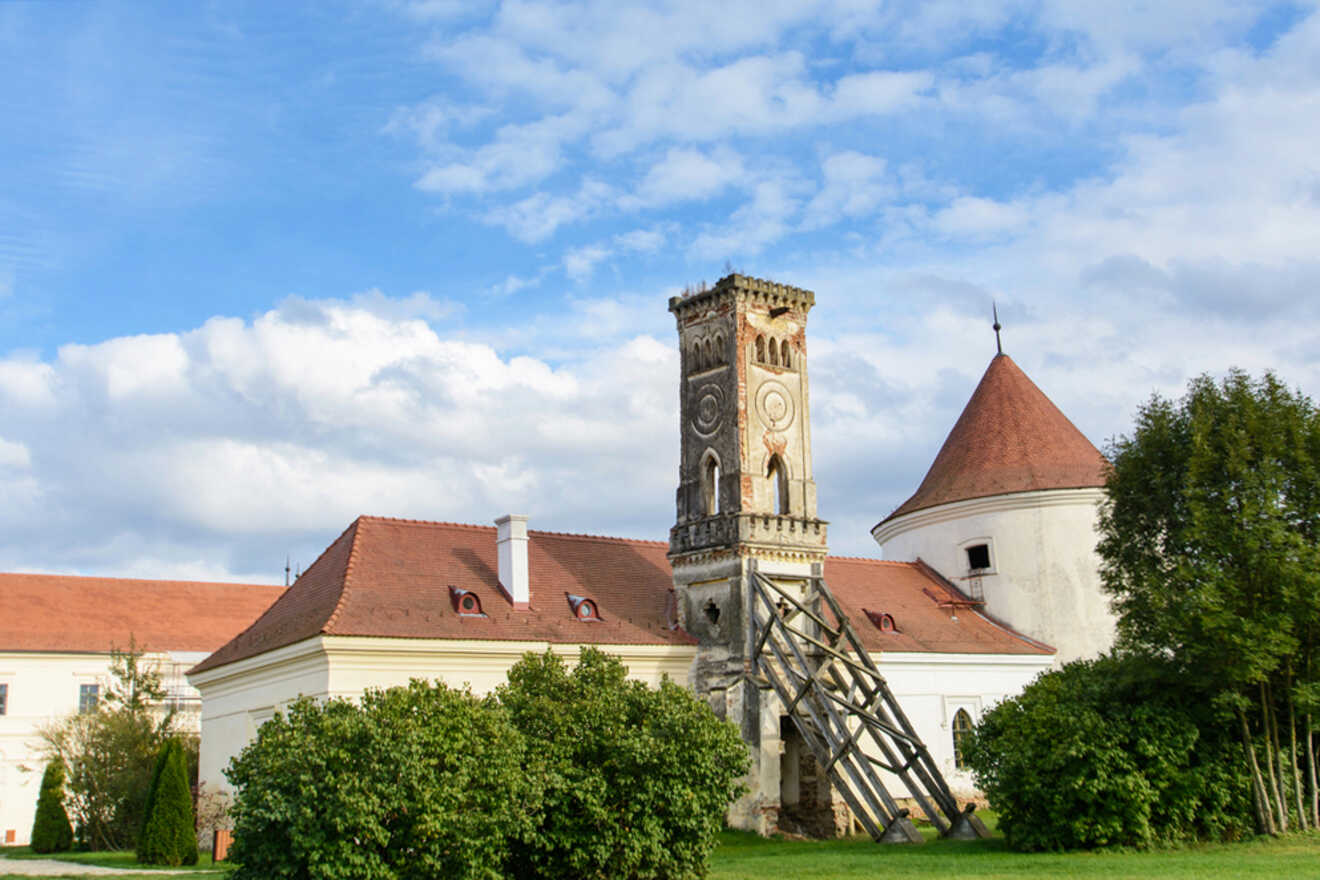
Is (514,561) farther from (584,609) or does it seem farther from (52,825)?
(52,825)

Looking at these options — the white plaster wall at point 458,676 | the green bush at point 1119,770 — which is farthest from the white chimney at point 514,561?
the green bush at point 1119,770

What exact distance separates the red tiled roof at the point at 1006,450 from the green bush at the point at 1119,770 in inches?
605

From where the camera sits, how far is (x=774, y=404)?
30000mm

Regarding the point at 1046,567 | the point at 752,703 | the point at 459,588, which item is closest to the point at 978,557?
the point at 1046,567

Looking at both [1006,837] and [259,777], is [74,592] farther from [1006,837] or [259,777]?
[1006,837]

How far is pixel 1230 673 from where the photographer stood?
21.2 m

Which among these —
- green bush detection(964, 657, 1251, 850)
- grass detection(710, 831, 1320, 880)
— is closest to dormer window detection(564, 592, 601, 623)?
grass detection(710, 831, 1320, 880)

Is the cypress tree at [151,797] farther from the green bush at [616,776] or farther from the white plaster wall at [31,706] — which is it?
the white plaster wall at [31,706]

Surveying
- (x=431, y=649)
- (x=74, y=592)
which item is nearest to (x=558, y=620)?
(x=431, y=649)

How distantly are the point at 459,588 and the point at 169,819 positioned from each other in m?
7.50

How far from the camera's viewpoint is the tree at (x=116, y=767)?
3006 cm

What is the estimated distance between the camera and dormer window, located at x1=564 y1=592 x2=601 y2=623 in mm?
28125

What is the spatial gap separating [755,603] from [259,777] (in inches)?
536

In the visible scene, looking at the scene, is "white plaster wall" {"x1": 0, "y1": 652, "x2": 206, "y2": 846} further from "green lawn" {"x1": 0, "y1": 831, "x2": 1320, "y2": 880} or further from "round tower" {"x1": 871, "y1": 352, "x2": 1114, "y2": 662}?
"round tower" {"x1": 871, "y1": 352, "x2": 1114, "y2": 662}
